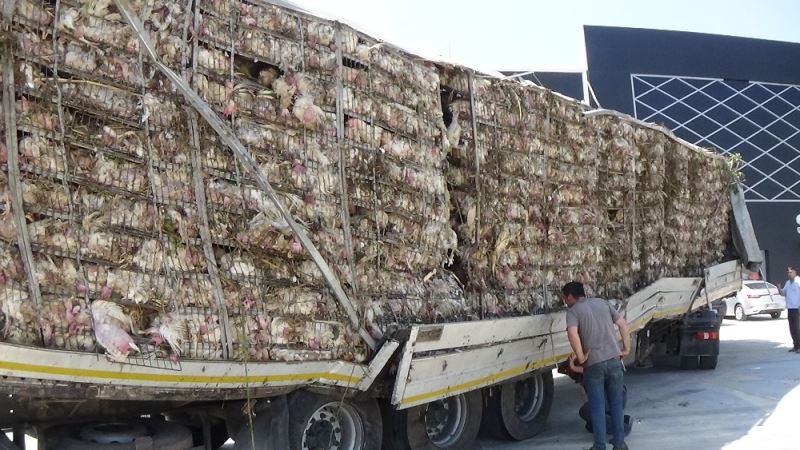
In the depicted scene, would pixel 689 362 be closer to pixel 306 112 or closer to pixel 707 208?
pixel 707 208

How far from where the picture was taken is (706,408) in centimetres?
958

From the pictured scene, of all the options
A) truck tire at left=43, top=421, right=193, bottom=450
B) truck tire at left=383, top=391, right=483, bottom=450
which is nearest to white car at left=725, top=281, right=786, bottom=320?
truck tire at left=383, top=391, right=483, bottom=450

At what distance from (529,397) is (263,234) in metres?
4.69

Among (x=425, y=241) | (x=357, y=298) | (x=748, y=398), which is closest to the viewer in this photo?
(x=357, y=298)

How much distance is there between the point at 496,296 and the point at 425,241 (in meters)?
1.22

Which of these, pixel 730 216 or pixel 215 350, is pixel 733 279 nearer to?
pixel 730 216

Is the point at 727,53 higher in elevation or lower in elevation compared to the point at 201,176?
higher

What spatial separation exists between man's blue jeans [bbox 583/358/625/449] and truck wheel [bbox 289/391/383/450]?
2.09m

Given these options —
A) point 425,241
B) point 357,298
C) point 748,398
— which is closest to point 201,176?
point 357,298

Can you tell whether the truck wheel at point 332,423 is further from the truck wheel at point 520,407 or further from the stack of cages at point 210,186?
the truck wheel at point 520,407

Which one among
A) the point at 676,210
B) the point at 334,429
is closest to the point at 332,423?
the point at 334,429

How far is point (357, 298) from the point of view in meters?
5.83

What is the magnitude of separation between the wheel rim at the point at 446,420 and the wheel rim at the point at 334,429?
45.0 inches

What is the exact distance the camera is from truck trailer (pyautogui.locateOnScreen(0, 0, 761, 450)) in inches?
167
